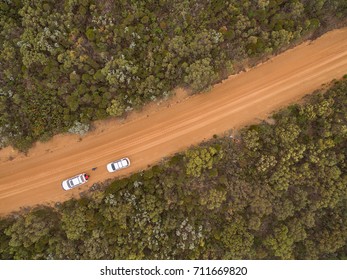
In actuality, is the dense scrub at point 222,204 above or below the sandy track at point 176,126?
below

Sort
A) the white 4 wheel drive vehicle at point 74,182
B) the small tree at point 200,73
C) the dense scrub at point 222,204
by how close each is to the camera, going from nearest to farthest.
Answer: the small tree at point 200,73 → the dense scrub at point 222,204 → the white 4 wheel drive vehicle at point 74,182

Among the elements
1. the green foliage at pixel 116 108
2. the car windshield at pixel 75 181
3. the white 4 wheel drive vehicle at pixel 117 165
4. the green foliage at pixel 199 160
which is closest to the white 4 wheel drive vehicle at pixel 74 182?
the car windshield at pixel 75 181

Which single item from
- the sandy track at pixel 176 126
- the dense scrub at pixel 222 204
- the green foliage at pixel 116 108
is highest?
the green foliage at pixel 116 108

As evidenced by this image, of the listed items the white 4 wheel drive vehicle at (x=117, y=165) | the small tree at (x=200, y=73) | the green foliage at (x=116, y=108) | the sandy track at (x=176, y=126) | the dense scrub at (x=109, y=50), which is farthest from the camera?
the sandy track at (x=176, y=126)

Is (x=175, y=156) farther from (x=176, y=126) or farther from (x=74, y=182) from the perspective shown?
(x=74, y=182)

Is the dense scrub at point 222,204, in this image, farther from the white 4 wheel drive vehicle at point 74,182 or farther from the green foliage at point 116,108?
the green foliage at point 116,108

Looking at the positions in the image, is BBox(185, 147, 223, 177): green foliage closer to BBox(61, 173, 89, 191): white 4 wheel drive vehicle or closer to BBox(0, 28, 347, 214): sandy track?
BBox(0, 28, 347, 214): sandy track
